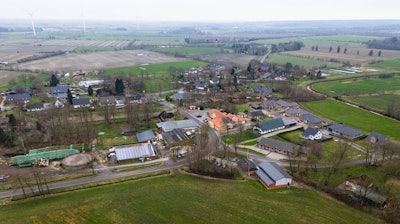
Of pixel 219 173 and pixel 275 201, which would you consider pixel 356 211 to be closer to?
pixel 275 201

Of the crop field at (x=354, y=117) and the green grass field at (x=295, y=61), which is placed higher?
the green grass field at (x=295, y=61)

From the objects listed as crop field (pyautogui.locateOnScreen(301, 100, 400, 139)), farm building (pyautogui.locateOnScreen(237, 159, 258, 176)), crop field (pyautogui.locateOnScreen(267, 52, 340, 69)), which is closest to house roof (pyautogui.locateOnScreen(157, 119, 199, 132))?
farm building (pyautogui.locateOnScreen(237, 159, 258, 176))

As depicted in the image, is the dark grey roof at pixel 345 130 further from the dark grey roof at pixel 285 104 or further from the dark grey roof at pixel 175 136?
the dark grey roof at pixel 175 136

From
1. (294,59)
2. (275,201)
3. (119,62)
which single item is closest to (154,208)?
(275,201)

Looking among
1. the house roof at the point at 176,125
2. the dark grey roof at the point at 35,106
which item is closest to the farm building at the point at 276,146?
the house roof at the point at 176,125

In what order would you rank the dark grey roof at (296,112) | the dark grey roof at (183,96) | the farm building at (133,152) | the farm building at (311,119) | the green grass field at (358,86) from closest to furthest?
1. the farm building at (133,152)
2. the farm building at (311,119)
3. the dark grey roof at (296,112)
4. the dark grey roof at (183,96)
5. the green grass field at (358,86)

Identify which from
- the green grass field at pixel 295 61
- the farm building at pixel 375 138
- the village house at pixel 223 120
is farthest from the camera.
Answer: the green grass field at pixel 295 61

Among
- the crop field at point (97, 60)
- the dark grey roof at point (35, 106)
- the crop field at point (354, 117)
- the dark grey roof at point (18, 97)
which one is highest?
the crop field at point (97, 60)
